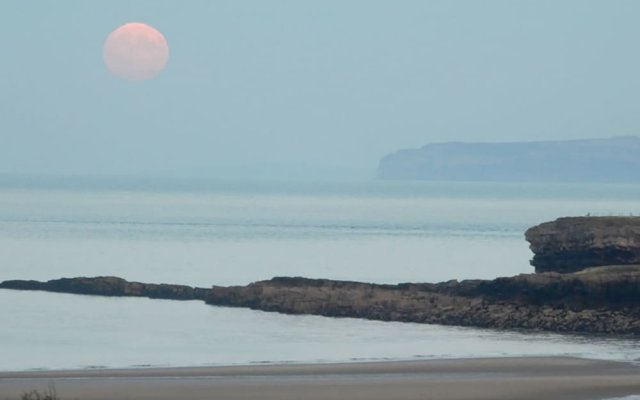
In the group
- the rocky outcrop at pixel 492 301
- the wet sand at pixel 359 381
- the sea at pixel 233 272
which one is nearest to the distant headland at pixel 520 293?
the rocky outcrop at pixel 492 301

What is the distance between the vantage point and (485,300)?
133 feet

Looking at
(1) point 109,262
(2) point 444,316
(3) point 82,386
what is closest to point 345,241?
(1) point 109,262

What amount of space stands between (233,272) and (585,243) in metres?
21.9

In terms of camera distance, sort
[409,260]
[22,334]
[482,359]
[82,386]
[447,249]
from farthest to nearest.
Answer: [447,249], [409,260], [22,334], [482,359], [82,386]

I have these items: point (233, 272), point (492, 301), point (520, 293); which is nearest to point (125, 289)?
point (492, 301)

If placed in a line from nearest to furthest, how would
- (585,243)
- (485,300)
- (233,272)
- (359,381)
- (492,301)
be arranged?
(359,381) < (492,301) < (485,300) < (585,243) < (233,272)

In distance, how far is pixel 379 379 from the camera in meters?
29.4

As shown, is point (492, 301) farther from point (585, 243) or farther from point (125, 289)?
point (125, 289)

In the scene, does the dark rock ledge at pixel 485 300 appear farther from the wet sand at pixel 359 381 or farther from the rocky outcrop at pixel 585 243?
the wet sand at pixel 359 381

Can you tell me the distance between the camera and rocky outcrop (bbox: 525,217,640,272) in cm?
4319

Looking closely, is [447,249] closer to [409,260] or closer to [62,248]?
[409,260]

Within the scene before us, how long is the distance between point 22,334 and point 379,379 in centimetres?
1239

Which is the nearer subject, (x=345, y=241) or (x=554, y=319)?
(x=554, y=319)

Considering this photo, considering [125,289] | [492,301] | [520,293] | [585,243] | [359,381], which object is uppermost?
[585,243]
